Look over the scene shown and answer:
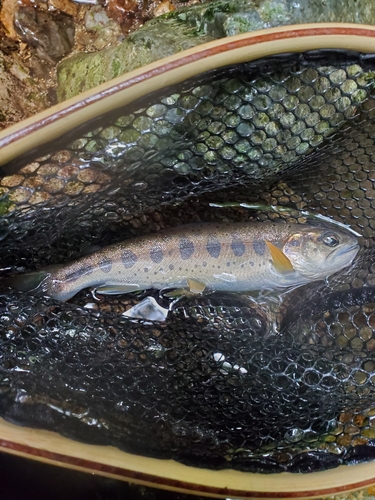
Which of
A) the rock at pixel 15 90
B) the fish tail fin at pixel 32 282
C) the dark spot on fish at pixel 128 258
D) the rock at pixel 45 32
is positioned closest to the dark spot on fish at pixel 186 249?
the dark spot on fish at pixel 128 258

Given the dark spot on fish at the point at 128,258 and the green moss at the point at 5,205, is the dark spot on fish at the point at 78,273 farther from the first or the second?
the green moss at the point at 5,205

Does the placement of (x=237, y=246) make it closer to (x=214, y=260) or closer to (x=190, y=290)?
(x=214, y=260)

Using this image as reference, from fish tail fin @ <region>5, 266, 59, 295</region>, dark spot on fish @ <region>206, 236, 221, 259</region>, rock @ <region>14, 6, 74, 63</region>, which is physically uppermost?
rock @ <region>14, 6, 74, 63</region>

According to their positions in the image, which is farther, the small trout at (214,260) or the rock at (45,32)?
the rock at (45,32)

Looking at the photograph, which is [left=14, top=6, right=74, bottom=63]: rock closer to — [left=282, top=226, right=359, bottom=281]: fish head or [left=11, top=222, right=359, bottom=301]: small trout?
[left=11, top=222, right=359, bottom=301]: small trout

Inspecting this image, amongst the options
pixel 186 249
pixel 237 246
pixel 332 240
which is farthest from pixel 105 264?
pixel 332 240

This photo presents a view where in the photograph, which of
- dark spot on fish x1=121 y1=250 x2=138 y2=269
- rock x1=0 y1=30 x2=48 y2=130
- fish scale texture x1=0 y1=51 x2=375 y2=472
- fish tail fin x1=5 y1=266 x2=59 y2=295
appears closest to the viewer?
fish scale texture x1=0 y1=51 x2=375 y2=472

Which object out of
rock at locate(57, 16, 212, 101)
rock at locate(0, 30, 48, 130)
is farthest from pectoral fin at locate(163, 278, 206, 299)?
rock at locate(0, 30, 48, 130)

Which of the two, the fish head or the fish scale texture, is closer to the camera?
the fish scale texture
